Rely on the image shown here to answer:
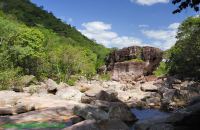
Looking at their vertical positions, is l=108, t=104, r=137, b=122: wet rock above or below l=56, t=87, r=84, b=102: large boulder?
below

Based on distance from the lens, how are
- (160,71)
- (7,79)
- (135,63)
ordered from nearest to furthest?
(7,79) → (135,63) → (160,71)

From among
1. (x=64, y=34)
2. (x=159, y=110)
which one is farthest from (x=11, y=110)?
(x=64, y=34)

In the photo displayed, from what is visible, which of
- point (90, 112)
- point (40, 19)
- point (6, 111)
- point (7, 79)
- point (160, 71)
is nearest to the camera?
point (90, 112)

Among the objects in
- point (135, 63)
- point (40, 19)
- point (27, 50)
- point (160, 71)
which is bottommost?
point (160, 71)

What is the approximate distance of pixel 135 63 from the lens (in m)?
71.9

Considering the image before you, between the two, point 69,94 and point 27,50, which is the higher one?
point 27,50

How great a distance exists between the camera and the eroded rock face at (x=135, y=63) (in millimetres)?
71938

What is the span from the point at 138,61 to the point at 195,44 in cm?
2773

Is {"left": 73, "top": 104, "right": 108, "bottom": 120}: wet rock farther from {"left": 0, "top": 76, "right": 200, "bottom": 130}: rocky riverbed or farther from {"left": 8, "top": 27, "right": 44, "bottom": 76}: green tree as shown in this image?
{"left": 8, "top": 27, "right": 44, "bottom": 76}: green tree

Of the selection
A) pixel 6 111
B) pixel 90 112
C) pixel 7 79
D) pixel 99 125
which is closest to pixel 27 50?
pixel 7 79

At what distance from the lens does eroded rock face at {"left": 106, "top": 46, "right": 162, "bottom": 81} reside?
7194 cm

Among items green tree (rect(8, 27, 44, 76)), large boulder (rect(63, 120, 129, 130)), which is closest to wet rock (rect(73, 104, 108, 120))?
large boulder (rect(63, 120, 129, 130))

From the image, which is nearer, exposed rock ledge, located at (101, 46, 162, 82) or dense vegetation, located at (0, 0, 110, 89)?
dense vegetation, located at (0, 0, 110, 89)

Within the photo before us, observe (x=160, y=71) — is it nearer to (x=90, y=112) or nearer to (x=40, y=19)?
(x=90, y=112)
